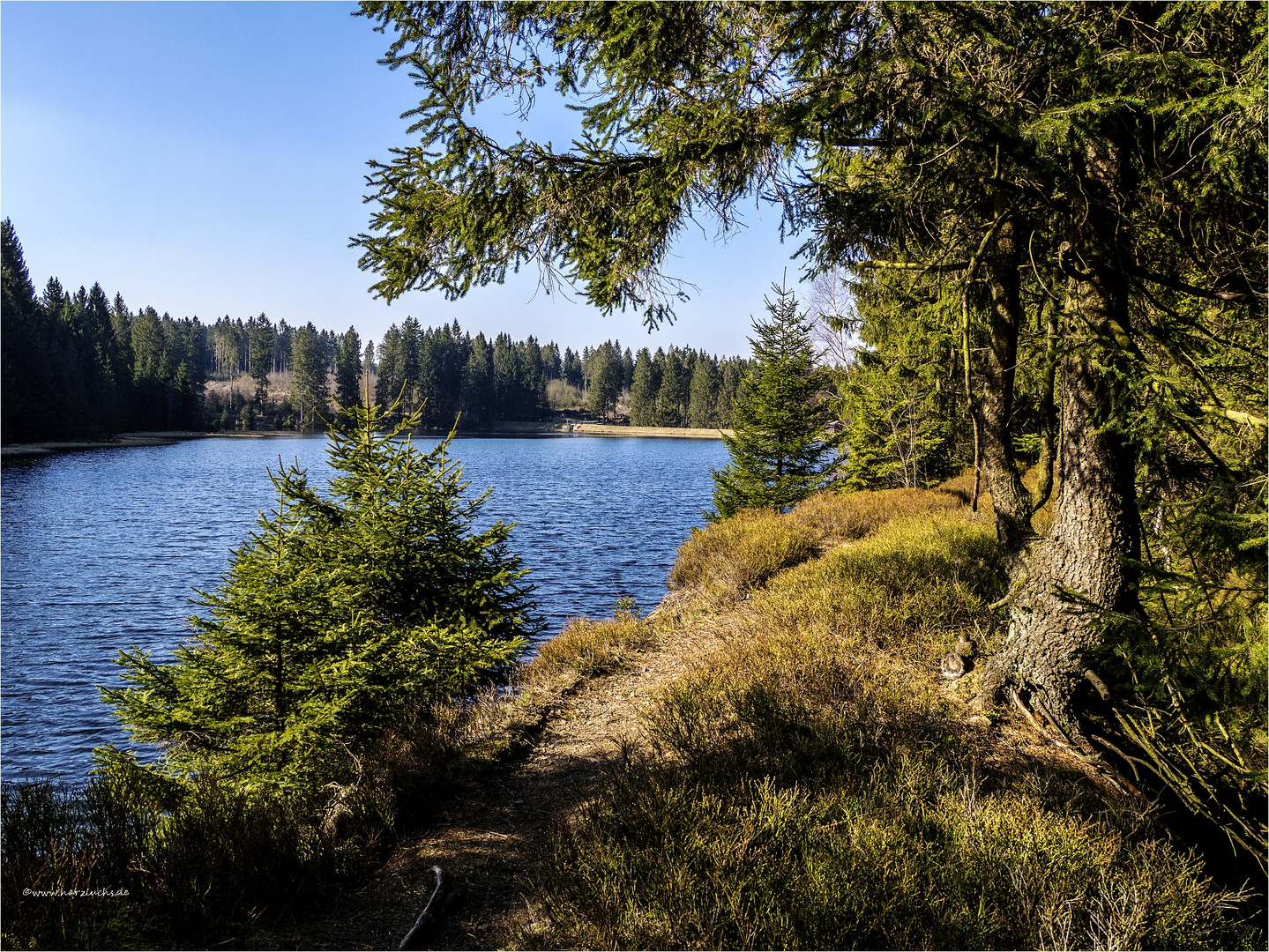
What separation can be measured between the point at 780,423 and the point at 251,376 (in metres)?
118

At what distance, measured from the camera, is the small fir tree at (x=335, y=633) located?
18.4 feet

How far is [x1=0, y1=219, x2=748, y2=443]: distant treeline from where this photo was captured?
54875mm

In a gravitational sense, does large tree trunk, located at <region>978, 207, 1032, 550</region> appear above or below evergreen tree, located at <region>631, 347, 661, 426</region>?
below

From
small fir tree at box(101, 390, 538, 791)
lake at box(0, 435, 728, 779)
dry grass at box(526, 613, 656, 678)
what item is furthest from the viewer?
lake at box(0, 435, 728, 779)

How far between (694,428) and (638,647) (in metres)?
96.0

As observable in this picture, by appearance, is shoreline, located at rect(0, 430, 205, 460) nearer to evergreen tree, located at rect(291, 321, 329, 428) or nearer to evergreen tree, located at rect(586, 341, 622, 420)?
evergreen tree, located at rect(291, 321, 329, 428)

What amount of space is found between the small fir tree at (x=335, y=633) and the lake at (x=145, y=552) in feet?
14.0

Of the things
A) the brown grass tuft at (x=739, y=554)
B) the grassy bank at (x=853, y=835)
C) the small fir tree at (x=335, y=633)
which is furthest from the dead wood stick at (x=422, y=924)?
the brown grass tuft at (x=739, y=554)

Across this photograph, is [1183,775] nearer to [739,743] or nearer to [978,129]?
[739,743]

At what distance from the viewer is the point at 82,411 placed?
58438mm

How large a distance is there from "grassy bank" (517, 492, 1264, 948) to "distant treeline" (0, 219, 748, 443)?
58565 millimetres

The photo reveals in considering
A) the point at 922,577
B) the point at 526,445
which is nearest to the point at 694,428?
the point at 526,445

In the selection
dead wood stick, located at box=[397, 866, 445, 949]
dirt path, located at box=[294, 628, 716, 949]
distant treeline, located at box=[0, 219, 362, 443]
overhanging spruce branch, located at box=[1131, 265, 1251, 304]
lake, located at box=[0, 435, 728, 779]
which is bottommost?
lake, located at box=[0, 435, 728, 779]

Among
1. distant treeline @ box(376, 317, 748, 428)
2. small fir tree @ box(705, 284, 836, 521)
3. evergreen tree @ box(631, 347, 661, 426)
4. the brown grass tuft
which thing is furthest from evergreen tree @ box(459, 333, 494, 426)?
the brown grass tuft
